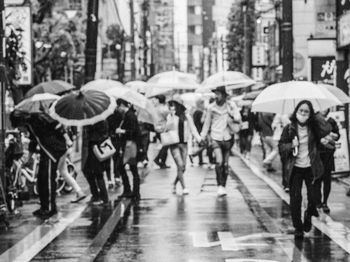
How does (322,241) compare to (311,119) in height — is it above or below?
below

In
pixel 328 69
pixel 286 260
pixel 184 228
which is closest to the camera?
pixel 286 260

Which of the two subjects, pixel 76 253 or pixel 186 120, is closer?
pixel 76 253

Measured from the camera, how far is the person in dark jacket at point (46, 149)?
15586 mm

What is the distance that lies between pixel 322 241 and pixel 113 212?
4600mm

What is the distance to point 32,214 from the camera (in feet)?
51.9

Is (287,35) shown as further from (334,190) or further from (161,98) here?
(334,190)

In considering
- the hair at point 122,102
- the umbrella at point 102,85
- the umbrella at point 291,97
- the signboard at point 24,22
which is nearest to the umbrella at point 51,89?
the hair at point 122,102

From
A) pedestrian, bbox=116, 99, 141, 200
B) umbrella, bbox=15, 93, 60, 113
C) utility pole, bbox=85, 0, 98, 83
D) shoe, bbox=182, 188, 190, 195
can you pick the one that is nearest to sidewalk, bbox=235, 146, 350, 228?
shoe, bbox=182, 188, 190, 195

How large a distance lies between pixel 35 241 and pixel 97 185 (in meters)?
5.05

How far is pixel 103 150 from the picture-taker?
56.6ft

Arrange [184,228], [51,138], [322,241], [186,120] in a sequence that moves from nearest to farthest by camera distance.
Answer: [322,241], [184,228], [51,138], [186,120]

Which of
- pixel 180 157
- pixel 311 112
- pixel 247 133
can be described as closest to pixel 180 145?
pixel 180 157

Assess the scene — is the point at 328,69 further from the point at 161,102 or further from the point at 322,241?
the point at 322,241

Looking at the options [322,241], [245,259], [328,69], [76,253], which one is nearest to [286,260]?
[245,259]
